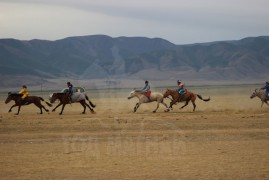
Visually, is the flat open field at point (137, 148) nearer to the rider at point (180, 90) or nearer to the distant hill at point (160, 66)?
the rider at point (180, 90)

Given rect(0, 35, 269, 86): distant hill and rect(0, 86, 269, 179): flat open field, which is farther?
rect(0, 35, 269, 86): distant hill

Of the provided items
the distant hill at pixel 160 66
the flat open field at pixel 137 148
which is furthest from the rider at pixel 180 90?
the distant hill at pixel 160 66

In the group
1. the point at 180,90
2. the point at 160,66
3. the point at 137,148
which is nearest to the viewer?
the point at 137,148

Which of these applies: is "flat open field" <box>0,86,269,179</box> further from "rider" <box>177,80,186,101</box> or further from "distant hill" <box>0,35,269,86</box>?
"distant hill" <box>0,35,269,86</box>

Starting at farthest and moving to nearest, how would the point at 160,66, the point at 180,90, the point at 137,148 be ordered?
the point at 160,66
the point at 180,90
the point at 137,148

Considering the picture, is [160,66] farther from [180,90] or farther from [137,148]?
[137,148]

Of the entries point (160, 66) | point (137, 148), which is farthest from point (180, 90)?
point (160, 66)

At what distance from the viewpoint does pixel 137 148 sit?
15227mm

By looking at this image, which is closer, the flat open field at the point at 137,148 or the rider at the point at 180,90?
the flat open field at the point at 137,148

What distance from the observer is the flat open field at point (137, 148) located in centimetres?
1186

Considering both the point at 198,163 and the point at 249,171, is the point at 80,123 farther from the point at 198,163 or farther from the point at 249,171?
the point at 249,171

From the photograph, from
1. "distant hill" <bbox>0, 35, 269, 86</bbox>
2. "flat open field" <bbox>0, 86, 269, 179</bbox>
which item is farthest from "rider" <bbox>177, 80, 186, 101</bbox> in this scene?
"distant hill" <bbox>0, 35, 269, 86</bbox>

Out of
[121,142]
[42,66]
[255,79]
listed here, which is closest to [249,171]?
[121,142]

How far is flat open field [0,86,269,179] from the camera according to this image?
467 inches
